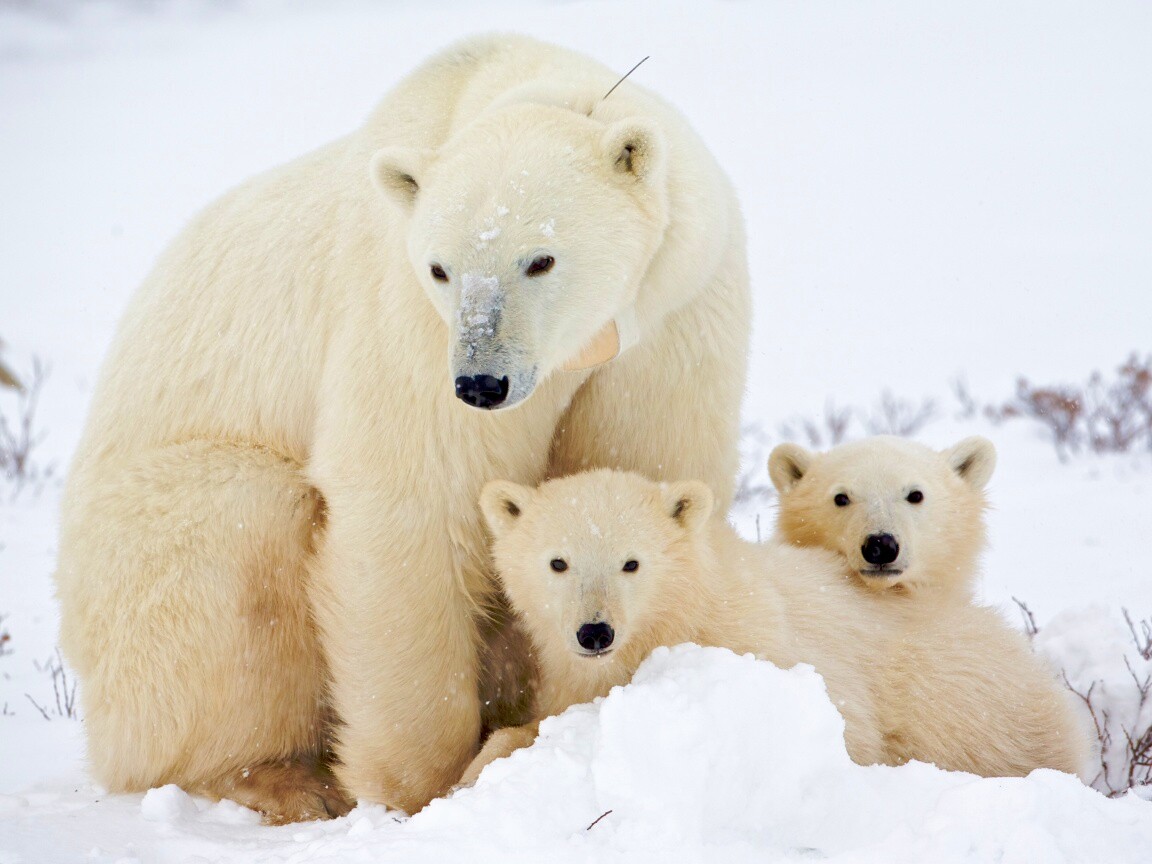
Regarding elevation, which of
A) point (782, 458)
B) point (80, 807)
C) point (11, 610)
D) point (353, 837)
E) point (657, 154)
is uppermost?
point (657, 154)

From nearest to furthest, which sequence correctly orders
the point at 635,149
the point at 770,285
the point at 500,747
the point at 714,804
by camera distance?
the point at 714,804
the point at 635,149
the point at 500,747
the point at 770,285

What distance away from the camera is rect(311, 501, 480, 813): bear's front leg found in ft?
11.2

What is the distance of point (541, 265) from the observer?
2.87 meters

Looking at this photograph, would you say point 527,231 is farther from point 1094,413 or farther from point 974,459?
point 1094,413

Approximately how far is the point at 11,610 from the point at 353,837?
4940mm

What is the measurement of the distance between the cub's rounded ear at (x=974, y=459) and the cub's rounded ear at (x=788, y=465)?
1.77 ft

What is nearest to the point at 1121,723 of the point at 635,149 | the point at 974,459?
the point at 974,459

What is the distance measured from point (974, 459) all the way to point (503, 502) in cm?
197

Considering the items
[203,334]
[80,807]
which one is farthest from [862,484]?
[80,807]

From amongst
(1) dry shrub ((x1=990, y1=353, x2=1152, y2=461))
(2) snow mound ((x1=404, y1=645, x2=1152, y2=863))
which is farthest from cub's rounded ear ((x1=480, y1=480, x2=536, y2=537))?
(1) dry shrub ((x1=990, y1=353, x2=1152, y2=461))

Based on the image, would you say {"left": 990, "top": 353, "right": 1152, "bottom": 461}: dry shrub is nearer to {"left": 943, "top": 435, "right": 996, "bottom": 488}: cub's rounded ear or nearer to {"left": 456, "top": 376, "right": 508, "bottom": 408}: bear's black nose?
{"left": 943, "top": 435, "right": 996, "bottom": 488}: cub's rounded ear

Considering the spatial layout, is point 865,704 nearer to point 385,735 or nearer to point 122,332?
point 385,735

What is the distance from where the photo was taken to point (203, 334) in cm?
397

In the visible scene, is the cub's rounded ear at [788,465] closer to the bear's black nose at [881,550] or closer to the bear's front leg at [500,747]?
Answer: the bear's black nose at [881,550]
